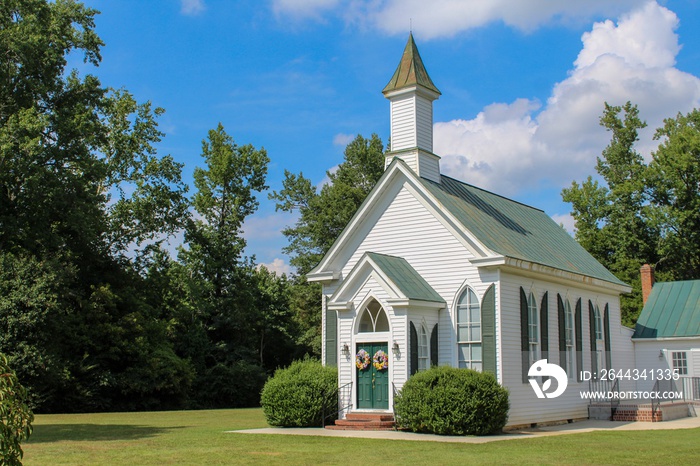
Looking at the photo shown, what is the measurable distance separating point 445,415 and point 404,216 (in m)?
7.28

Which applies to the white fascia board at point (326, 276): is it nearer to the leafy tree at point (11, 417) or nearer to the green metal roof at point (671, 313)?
the green metal roof at point (671, 313)

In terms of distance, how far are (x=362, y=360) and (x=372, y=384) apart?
786 mm

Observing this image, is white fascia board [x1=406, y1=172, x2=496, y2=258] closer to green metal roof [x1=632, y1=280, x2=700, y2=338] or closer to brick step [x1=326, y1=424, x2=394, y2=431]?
brick step [x1=326, y1=424, x2=394, y2=431]

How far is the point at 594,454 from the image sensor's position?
1554 centimetres

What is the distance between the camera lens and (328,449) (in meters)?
16.4

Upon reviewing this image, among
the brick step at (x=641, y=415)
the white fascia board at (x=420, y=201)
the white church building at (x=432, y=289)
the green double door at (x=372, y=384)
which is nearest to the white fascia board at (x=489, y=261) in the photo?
the white church building at (x=432, y=289)

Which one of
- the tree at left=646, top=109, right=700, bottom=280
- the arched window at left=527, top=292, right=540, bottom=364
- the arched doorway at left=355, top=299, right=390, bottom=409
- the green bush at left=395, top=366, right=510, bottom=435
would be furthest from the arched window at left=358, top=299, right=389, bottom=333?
the tree at left=646, top=109, right=700, bottom=280

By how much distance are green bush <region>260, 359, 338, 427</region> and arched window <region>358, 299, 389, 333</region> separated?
6.62ft

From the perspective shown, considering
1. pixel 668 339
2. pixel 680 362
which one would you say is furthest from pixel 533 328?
pixel 680 362

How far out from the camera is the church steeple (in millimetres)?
25844

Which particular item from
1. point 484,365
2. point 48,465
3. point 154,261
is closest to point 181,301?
point 154,261

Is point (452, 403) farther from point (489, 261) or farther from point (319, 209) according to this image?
point (319, 209)

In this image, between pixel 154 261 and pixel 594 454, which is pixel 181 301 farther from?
pixel 594 454

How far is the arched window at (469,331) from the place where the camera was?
75.6 ft
